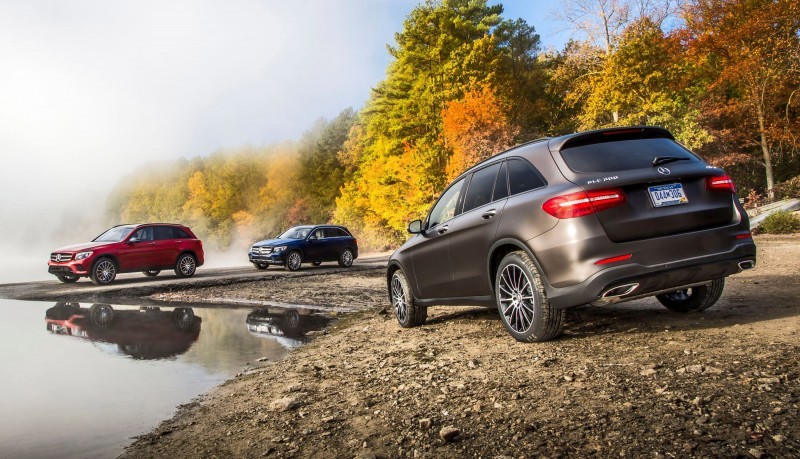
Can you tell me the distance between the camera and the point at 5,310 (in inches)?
452

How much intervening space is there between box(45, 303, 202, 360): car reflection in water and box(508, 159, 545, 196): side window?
435 cm

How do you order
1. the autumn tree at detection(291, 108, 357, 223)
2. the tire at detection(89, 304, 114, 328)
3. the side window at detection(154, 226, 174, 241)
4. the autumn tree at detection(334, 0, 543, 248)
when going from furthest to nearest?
the autumn tree at detection(291, 108, 357, 223) < the autumn tree at detection(334, 0, 543, 248) < the side window at detection(154, 226, 174, 241) < the tire at detection(89, 304, 114, 328)

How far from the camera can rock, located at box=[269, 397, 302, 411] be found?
410 cm

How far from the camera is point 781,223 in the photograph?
2025 cm

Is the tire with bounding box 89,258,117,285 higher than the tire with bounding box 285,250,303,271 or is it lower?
higher

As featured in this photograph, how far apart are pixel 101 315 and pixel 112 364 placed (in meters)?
4.73

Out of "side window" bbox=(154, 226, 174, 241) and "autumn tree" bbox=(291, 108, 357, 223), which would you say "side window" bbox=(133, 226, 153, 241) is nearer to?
"side window" bbox=(154, 226, 174, 241)

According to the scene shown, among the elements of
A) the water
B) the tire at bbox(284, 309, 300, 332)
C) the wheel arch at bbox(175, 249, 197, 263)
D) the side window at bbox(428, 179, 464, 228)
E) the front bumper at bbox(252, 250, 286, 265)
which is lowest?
the tire at bbox(284, 309, 300, 332)

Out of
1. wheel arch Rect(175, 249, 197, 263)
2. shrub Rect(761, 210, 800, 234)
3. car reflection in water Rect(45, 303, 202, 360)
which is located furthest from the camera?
shrub Rect(761, 210, 800, 234)

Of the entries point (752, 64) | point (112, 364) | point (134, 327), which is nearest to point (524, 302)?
point (112, 364)

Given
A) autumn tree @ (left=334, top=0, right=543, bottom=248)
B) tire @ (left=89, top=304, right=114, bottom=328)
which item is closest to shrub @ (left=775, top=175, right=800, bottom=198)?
autumn tree @ (left=334, top=0, right=543, bottom=248)

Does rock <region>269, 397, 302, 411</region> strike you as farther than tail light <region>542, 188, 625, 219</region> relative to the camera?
No

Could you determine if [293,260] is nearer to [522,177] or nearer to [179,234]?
[179,234]

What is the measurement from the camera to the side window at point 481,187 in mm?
5781
